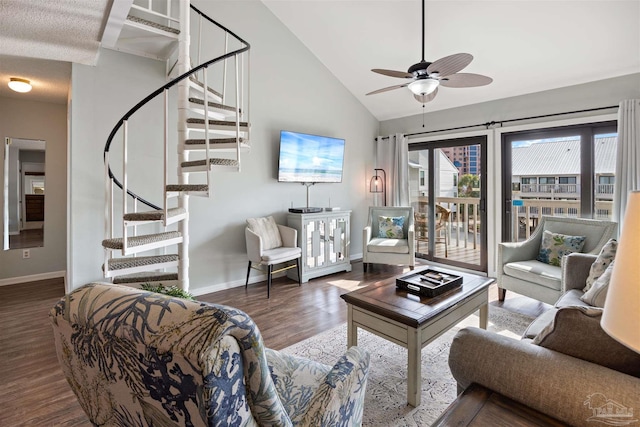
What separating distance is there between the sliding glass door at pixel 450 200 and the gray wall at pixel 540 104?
0.95ft

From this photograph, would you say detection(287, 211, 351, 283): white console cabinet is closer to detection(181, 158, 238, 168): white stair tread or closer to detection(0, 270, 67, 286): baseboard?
detection(181, 158, 238, 168): white stair tread

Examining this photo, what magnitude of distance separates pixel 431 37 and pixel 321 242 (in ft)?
9.29

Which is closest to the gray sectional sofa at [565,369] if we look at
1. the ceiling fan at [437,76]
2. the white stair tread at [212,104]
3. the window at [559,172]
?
the ceiling fan at [437,76]

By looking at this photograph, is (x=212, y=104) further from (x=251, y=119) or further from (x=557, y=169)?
(x=557, y=169)

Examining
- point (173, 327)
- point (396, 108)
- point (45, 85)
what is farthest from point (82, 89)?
point (396, 108)

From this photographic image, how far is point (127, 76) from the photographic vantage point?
3213mm

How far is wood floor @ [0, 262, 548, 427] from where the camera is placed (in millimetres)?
1853

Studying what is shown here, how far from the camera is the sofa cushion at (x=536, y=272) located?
285 cm

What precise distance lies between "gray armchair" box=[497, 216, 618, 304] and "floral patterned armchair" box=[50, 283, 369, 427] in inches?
109

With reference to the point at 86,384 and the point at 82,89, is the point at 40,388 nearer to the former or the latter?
the point at 86,384

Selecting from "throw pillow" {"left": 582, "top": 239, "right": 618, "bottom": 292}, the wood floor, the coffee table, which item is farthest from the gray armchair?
the coffee table

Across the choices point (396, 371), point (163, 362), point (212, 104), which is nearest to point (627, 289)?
point (163, 362)

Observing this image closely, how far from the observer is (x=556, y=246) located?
3172 millimetres

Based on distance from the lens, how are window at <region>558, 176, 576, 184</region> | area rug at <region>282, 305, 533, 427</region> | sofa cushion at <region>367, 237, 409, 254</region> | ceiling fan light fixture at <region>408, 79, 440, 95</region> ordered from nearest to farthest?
area rug at <region>282, 305, 533, 427</region> → ceiling fan light fixture at <region>408, 79, 440, 95</region> → window at <region>558, 176, 576, 184</region> → sofa cushion at <region>367, 237, 409, 254</region>
